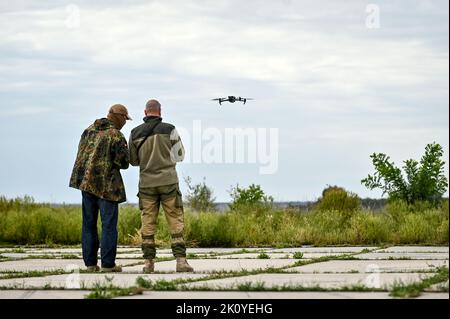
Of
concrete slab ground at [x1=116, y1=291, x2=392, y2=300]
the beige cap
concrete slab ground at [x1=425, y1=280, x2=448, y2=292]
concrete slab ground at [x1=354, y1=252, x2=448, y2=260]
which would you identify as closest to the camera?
concrete slab ground at [x1=116, y1=291, x2=392, y2=300]

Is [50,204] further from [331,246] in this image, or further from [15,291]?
[15,291]

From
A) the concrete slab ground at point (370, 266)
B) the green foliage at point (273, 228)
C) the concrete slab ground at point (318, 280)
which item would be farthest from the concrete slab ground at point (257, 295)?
the green foliage at point (273, 228)

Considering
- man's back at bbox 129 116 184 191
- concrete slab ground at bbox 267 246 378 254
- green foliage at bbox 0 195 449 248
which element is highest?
man's back at bbox 129 116 184 191

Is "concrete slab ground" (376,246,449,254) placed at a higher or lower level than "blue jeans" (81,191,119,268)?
lower

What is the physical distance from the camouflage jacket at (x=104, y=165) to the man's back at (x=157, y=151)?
0.83ft

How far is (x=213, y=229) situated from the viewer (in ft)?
72.7

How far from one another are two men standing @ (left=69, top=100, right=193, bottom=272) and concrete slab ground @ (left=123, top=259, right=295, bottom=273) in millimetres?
492

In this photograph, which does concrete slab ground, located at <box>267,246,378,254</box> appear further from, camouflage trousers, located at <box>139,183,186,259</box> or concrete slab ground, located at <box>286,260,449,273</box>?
camouflage trousers, located at <box>139,183,186,259</box>

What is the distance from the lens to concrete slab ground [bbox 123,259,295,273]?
1445 centimetres

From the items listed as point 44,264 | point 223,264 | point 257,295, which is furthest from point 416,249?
point 257,295

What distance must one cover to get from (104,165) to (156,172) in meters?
0.74

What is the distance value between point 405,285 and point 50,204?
21.9 meters

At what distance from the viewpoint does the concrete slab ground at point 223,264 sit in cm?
1445

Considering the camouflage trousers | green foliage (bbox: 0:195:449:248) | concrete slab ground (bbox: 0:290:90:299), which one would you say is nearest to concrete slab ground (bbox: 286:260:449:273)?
the camouflage trousers
